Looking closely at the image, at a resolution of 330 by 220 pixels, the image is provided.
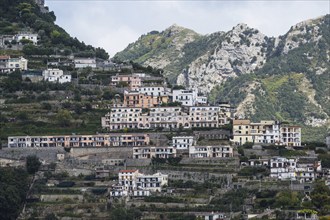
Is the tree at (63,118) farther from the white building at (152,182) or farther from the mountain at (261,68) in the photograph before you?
the mountain at (261,68)

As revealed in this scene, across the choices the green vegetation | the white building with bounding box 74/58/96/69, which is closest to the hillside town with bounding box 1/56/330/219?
the green vegetation

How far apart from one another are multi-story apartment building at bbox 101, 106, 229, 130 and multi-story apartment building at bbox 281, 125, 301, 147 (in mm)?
5899

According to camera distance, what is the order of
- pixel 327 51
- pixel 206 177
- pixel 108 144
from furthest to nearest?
1. pixel 327 51
2. pixel 108 144
3. pixel 206 177

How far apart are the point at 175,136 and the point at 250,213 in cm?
1557

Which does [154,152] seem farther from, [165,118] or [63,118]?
[63,118]

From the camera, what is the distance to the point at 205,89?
161 m

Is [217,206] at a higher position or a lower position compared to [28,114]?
lower

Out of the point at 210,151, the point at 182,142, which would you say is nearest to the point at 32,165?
the point at 182,142

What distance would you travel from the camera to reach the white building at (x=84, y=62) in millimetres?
119125

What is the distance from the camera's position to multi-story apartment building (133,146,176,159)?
99.1 metres

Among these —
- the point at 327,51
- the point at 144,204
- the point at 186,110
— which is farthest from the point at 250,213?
the point at 327,51

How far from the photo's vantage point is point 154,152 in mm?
99062

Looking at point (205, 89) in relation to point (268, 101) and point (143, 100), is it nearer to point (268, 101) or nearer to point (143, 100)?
point (268, 101)

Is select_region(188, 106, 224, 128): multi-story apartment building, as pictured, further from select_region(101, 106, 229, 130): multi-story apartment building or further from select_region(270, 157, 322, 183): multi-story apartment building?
select_region(270, 157, 322, 183): multi-story apartment building
